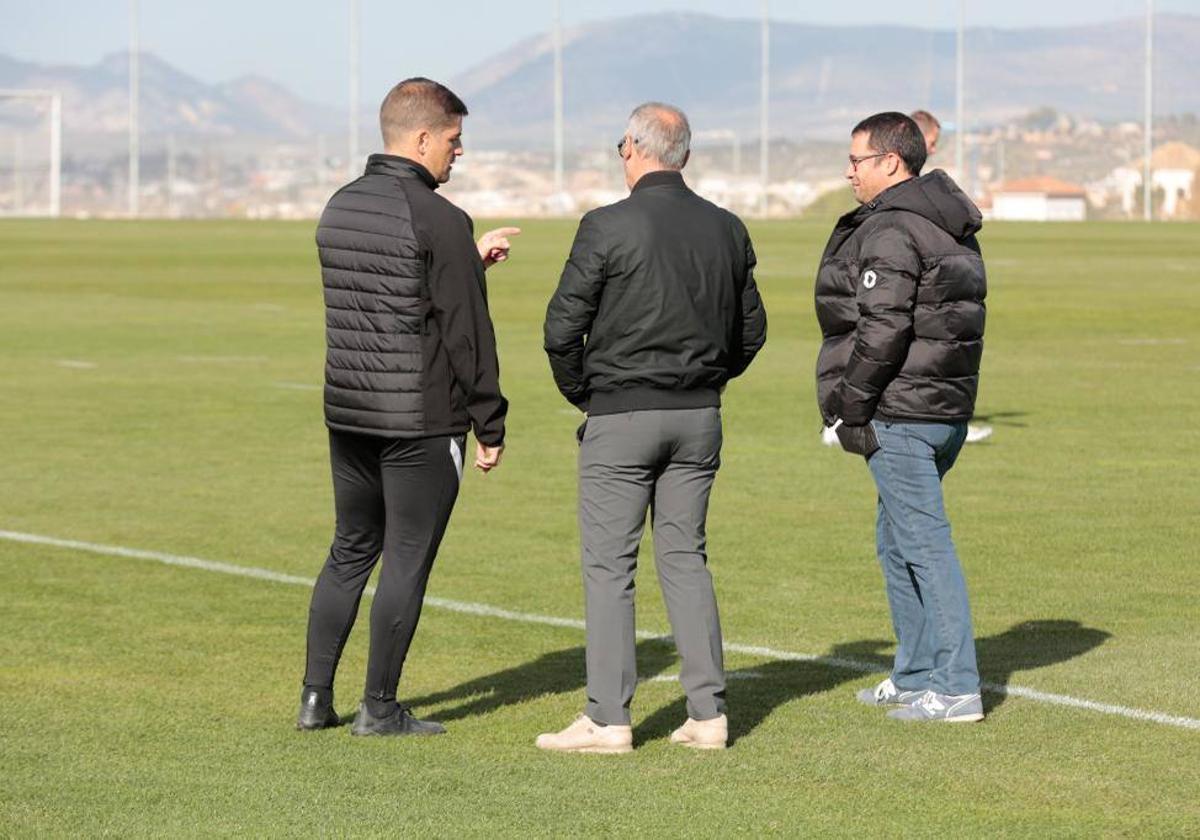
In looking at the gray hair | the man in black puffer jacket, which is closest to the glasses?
the man in black puffer jacket

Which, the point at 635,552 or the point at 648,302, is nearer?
the point at 648,302

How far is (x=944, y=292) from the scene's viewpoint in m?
7.78

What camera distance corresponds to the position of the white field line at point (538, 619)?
804cm

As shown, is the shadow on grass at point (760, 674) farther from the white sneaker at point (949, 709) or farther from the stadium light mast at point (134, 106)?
the stadium light mast at point (134, 106)

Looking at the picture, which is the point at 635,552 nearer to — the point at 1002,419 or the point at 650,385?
the point at 650,385

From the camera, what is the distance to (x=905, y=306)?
770cm

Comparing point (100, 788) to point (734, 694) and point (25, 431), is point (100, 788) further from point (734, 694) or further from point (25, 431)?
point (25, 431)

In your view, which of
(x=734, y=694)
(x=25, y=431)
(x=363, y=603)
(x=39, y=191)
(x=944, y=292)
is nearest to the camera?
(x=944, y=292)

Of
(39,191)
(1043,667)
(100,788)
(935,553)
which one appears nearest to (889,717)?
(935,553)

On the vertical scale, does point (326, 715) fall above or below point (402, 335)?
below

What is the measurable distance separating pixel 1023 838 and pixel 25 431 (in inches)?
504

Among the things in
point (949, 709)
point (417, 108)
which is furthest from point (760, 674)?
point (417, 108)

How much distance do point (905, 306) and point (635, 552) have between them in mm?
A: 1146

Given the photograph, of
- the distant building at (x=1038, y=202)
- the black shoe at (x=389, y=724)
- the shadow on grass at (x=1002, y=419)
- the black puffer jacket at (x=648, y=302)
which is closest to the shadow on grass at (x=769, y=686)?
the black shoe at (x=389, y=724)
